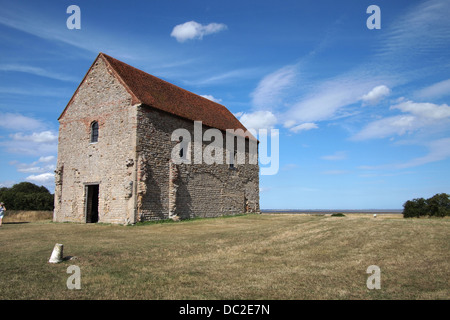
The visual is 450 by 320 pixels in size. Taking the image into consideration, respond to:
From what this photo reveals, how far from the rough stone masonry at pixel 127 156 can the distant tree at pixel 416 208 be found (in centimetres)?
1376

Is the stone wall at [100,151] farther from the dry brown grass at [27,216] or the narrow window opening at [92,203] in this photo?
the dry brown grass at [27,216]

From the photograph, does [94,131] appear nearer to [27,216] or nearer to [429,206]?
[27,216]

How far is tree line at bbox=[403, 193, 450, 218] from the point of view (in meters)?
21.8

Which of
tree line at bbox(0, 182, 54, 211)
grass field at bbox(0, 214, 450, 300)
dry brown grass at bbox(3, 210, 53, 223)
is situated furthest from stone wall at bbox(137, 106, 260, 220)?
tree line at bbox(0, 182, 54, 211)

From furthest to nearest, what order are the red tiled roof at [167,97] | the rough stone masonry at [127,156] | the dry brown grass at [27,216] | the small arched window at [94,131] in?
1. the dry brown grass at [27,216]
2. the small arched window at [94,131]
3. the red tiled roof at [167,97]
4. the rough stone masonry at [127,156]

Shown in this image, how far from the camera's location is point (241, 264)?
8.51m

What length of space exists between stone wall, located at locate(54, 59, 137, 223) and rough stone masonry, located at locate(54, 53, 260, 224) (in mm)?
57

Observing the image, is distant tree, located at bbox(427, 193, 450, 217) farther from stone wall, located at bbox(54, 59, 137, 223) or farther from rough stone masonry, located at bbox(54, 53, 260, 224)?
stone wall, located at bbox(54, 59, 137, 223)

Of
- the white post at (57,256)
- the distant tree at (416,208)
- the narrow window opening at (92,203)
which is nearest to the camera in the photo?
the white post at (57,256)

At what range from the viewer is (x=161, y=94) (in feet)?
72.3

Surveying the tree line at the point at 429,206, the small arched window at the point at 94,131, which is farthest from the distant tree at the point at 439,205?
the small arched window at the point at 94,131

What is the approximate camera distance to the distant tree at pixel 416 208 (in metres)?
22.8

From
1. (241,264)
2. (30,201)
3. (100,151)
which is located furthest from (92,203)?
(30,201)

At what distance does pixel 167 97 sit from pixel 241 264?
16137 millimetres
